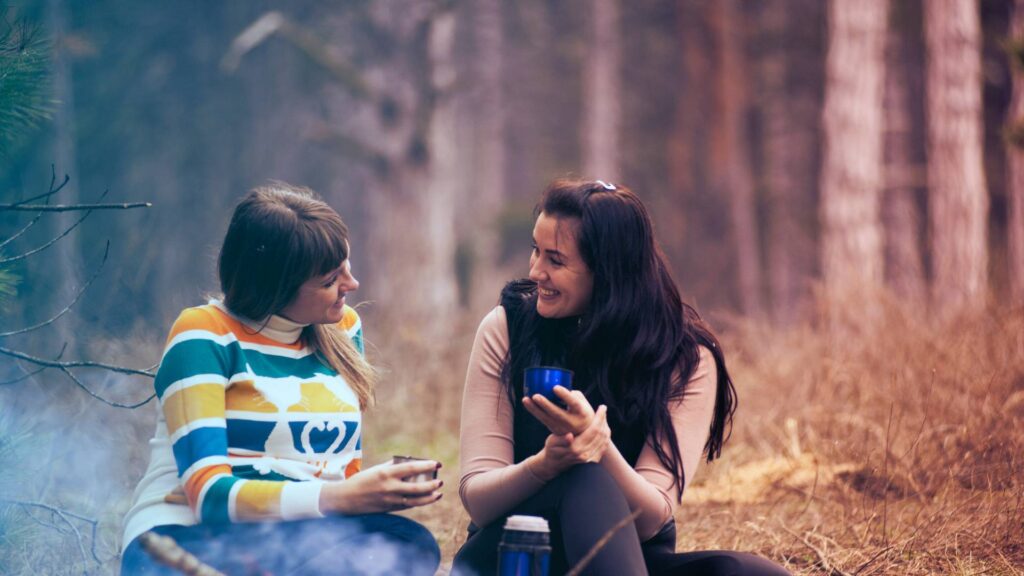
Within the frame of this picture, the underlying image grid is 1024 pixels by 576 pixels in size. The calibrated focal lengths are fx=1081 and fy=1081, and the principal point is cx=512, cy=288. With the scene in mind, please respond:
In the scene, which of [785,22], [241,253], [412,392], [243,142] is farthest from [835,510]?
[243,142]

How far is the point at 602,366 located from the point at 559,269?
30 centimetres

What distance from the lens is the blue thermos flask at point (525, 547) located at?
2436mm

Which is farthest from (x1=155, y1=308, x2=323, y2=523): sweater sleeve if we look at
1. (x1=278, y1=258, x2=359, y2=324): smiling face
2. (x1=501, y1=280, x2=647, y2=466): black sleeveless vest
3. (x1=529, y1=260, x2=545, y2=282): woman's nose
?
(x1=529, y1=260, x2=545, y2=282): woman's nose

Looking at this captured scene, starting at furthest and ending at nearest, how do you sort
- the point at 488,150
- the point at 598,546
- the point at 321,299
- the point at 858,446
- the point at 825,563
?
the point at 488,150 < the point at 858,446 < the point at 825,563 < the point at 321,299 < the point at 598,546

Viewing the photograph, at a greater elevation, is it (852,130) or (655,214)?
(852,130)

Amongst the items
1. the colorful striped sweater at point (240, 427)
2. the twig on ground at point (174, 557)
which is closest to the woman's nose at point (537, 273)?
the colorful striped sweater at point (240, 427)

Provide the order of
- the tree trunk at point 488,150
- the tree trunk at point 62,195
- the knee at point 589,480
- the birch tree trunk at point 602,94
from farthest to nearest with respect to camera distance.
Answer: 1. the birch tree trunk at point 602,94
2. the tree trunk at point 488,150
3. the tree trunk at point 62,195
4. the knee at point 589,480

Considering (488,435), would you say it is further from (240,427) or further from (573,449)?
(240,427)

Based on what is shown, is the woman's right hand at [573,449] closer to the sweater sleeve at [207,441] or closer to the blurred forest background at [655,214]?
the sweater sleeve at [207,441]

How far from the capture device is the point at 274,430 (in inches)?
106

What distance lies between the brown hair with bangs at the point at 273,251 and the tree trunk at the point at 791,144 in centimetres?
928

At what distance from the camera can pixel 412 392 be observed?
7.43m

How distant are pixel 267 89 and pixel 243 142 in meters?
1.20

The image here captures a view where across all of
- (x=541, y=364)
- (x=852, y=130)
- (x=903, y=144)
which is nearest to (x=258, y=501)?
(x=541, y=364)
